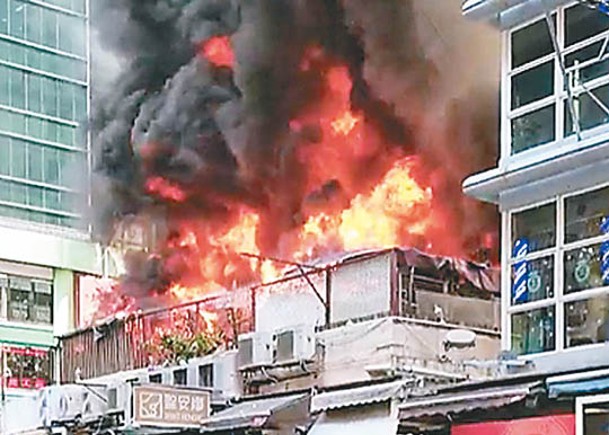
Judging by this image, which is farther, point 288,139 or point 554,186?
point 288,139

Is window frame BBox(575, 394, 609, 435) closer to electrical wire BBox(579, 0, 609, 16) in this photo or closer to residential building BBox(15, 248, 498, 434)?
residential building BBox(15, 248, 498, 434)

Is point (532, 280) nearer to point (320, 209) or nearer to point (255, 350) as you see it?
point (255, 350)

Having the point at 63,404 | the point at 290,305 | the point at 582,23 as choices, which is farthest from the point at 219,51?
the point at 582,23

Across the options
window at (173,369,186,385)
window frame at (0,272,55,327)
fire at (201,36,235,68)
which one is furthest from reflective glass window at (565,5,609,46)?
window frame at (0,272,55,327)

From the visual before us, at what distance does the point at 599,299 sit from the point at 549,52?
2.98 metres

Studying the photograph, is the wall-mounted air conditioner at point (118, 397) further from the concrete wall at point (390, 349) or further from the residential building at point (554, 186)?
the residential building at point (554, 186)

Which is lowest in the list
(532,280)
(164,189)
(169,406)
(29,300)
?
(169,406)

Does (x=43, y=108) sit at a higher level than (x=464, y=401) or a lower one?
higher

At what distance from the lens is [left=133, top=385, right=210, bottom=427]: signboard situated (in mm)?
18375

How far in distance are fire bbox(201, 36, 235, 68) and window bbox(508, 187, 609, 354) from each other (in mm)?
15219

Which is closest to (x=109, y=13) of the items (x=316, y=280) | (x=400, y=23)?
(x=400, y=23)

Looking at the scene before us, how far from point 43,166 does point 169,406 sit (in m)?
31.9

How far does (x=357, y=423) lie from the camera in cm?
1677

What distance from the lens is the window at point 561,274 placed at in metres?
14.7
